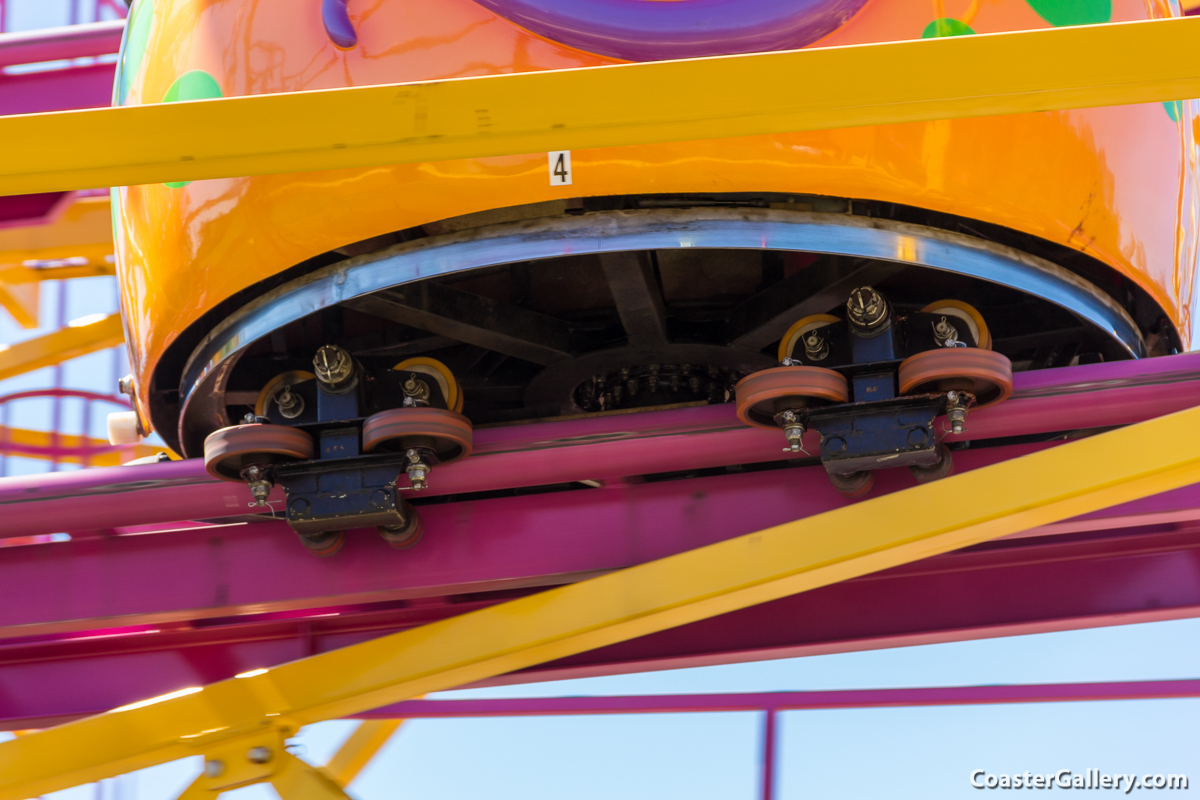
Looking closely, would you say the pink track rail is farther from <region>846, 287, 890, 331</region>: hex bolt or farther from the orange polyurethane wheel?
<region>846, 287, 890, 331</region>: hex bolt

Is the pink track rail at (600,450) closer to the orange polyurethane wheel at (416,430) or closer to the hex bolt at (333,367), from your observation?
the orange polyurethane wheel at (416,430)

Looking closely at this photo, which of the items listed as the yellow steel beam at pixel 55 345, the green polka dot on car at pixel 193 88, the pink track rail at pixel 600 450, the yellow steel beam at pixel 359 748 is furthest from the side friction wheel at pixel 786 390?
the yellow steel beam at pixel 55 345

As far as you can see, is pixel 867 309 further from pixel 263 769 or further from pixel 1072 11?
pixel 263 769

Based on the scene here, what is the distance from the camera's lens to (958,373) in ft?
7.91

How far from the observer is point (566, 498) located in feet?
9.59

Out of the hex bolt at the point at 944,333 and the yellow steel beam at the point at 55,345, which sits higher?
the yellow steel beam at the point at 55,345

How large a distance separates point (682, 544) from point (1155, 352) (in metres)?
1.25

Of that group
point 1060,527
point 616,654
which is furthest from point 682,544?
point 1060,527

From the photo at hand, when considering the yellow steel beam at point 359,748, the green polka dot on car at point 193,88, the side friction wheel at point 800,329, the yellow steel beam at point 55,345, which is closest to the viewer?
the green polka dot on car at point 193,88

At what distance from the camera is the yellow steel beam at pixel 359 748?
4820 millimetres

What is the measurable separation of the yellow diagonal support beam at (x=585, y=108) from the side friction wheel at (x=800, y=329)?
2.58 ft

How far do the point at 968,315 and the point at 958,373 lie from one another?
0.32 metres

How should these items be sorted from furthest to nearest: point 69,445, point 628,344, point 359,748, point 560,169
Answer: point 69,445 < point 359,748 < point 628,344 < point 560,169

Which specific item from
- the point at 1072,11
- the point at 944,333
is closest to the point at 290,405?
the point at 944,333
